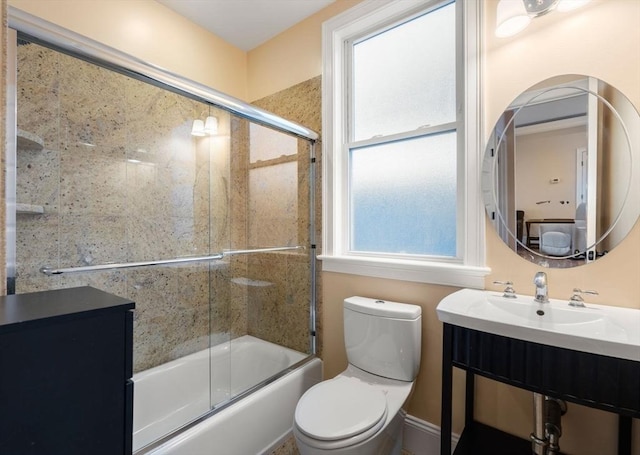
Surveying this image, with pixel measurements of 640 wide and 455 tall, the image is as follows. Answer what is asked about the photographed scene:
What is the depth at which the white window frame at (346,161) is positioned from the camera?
1.47 metres

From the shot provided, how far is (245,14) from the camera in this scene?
6.75 feet

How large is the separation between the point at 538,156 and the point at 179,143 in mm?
1989

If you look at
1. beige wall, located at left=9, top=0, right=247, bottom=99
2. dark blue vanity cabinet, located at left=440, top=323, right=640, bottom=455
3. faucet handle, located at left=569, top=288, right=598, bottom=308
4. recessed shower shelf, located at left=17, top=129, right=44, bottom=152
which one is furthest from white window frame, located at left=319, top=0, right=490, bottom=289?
recessed shower shelf, located at left=17, top=129, right=44, bottom=152

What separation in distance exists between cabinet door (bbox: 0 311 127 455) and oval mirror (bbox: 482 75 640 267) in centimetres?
155

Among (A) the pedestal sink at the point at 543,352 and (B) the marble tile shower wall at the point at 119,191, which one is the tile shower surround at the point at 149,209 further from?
(A) the pedestal sink at the point at 543,352

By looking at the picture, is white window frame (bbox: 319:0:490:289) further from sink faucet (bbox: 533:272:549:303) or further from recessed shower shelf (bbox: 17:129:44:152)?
recessed shower shelf (bbox: 17:129:44:152)

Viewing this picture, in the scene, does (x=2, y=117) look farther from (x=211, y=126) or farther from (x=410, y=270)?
(x=410, y=270)

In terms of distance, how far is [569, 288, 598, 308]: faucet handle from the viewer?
1179mm

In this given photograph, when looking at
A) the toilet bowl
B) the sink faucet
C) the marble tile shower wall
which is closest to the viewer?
the toilet bowl

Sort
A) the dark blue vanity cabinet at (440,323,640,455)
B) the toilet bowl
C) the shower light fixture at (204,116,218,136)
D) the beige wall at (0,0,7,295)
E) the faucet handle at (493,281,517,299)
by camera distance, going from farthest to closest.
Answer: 1. the shower light fixture at (204,116,218,136)
2. the faucet handle at (493,281,517,299)
3. the toilet bowl
4. the dark blue vanity cabinet at (440,323,640,455)
5. the beige wall at (0,0,7,295)

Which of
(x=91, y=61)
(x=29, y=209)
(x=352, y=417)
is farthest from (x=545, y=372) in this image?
(x=29, y=209)

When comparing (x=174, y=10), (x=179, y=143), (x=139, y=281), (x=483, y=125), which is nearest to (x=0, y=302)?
(x=139, y=281)

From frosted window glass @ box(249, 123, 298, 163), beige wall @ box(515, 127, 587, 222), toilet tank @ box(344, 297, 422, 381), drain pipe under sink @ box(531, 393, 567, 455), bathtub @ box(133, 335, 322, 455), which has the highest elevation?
frosted window glass @ box(249, 123, 298, 163)

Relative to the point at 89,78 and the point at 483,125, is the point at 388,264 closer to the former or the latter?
the point at 483,125
